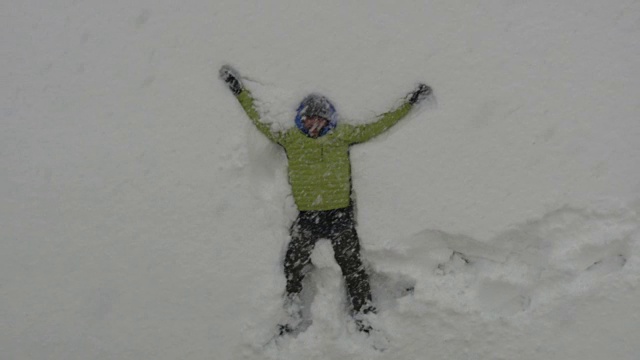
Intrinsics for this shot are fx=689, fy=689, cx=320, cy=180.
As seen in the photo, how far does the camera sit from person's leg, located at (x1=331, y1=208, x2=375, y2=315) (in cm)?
337

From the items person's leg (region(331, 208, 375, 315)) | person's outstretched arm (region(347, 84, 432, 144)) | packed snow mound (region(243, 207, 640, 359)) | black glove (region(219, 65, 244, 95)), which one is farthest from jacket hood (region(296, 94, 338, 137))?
packed snow mound (region(243, 207, 640, 359))

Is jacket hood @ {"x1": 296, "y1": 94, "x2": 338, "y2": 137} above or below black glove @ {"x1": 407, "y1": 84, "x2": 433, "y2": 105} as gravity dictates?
below

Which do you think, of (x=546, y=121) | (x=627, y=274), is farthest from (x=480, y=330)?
(x=546, y=121)

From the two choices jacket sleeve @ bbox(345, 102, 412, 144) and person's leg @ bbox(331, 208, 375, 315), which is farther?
person's leg @ bbox(331, 208, 375, 315)

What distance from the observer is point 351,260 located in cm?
340

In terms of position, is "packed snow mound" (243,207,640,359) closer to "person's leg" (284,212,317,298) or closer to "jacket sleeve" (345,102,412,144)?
"person's leg" (284,212,317,298)

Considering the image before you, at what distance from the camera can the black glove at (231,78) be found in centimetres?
334

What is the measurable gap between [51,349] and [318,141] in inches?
69.9

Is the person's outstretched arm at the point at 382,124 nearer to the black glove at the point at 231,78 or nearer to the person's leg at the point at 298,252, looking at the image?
the person's leg at the point at 298,252

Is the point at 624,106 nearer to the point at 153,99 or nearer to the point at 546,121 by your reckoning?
the point at 546,121

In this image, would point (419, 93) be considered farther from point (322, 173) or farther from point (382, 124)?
point (322, 173)

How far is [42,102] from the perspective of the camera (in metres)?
3.50

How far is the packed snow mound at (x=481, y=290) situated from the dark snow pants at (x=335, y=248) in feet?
0.25

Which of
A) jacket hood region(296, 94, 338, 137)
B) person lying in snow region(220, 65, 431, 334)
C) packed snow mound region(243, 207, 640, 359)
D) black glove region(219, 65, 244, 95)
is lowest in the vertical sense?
packed snow mound region(243, 207, 640, 359)
